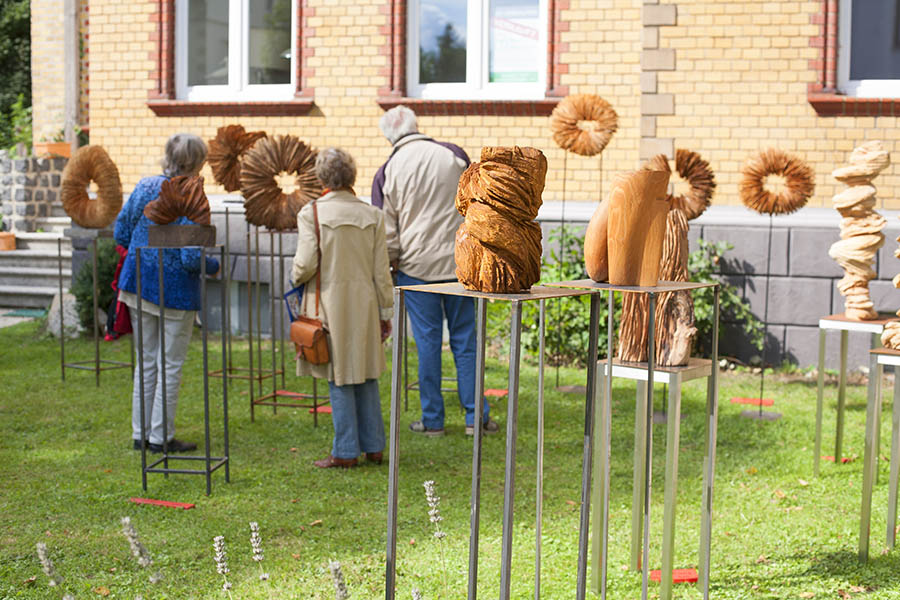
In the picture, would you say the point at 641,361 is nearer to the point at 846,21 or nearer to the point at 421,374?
the point at 421,374

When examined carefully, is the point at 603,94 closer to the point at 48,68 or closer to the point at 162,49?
the point at 162,49

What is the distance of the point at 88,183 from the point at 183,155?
103 inches

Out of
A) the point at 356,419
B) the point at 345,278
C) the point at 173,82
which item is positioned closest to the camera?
the point at 345,278

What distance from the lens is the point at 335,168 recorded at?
5.62m

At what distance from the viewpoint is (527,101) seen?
9.92 meters

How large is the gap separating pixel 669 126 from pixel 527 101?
149 cm

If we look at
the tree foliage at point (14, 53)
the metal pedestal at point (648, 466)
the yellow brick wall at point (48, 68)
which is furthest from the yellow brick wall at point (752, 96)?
the tree foliage at point (14, 53)

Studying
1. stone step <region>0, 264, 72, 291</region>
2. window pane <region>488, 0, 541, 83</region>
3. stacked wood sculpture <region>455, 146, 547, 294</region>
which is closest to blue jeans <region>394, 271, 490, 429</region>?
stacked wood sculpture <region>455, 146, 547, 294</region>

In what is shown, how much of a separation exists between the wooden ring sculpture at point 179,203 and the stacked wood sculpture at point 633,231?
2678 mm

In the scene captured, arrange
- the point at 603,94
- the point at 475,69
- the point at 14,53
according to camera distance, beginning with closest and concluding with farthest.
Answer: the point at 603,94 → the point at 475,69 → the point at 14,53

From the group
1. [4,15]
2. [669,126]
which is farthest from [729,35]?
[4,15]

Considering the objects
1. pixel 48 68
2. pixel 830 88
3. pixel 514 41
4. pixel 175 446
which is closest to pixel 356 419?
pixel 175 446

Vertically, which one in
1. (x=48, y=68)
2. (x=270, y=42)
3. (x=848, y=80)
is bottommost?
(x=848, y=80)

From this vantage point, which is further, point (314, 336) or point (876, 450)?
point (314, 336)
